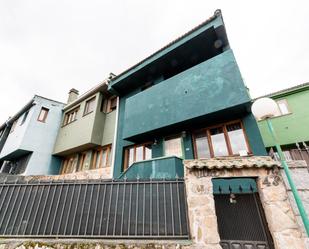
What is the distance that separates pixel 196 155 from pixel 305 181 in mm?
4440

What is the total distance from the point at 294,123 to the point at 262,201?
32.5ft

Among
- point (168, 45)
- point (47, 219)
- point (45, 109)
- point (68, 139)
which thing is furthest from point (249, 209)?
point (45, 109)

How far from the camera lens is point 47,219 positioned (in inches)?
165

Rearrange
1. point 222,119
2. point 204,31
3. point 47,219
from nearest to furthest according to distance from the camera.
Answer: point 47,219
point 222,119
point 204,31

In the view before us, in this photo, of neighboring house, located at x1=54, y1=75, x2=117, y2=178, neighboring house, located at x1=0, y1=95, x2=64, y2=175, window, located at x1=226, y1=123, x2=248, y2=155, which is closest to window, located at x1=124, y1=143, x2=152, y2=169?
neighboring house, located at x1=54, y1=75, x2=117, y2=178

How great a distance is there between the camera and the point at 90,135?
11.0 meters

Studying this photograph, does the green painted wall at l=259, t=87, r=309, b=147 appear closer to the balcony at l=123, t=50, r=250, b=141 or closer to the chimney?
the balcony at l=123, t=50, r=250, b=141

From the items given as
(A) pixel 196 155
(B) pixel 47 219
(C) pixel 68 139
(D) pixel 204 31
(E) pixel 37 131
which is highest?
(D) pixel 204 31

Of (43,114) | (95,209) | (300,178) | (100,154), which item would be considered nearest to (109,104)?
(100,154)

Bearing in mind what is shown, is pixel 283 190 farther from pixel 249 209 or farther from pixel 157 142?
pixel 157 142

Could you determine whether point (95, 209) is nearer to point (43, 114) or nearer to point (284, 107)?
point (284, 107)

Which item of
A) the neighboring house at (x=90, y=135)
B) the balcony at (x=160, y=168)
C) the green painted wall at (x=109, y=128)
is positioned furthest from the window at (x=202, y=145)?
the green painted wall at (x=109, y=128)

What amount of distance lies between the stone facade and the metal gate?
2.82 feet

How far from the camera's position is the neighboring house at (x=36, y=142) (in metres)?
12.7
